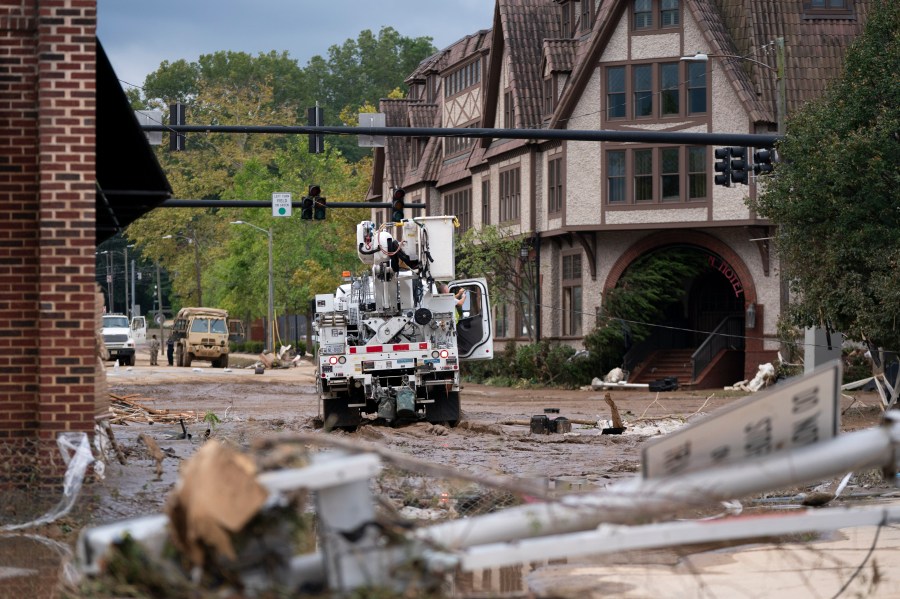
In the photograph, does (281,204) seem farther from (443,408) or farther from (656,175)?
(443,408)

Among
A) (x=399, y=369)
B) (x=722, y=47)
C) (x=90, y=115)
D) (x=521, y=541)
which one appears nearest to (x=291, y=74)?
(x=722, y=47)

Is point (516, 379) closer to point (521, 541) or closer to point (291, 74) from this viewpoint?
point (521, 541)

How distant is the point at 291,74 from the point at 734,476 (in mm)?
123272

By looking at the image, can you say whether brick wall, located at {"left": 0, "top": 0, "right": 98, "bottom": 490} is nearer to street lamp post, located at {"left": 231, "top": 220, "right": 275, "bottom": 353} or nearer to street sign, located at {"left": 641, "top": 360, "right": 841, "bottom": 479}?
street sign, located at {"left": 641, "top": 360, "right": 841, "bottom": 479}

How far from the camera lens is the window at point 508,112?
1874 inches

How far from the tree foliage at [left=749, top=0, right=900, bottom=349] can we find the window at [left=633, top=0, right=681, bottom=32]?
14.5 meters

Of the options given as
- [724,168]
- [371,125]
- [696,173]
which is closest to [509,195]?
[696,173]

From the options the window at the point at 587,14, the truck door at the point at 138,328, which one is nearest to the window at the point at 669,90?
the window at the point at 587,14

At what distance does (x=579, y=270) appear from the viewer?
1766 inches

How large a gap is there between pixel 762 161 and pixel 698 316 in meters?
20.0

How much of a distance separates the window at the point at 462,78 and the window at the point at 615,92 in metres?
10.2

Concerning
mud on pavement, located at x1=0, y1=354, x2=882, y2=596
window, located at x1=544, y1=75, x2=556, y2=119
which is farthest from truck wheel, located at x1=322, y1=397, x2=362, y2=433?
window, located at x1=544, y1=75, x2=556, y2=119

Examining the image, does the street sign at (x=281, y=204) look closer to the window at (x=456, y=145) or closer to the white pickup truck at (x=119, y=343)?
the window at (x=456, y=145)

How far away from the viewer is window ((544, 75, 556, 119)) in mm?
45531
